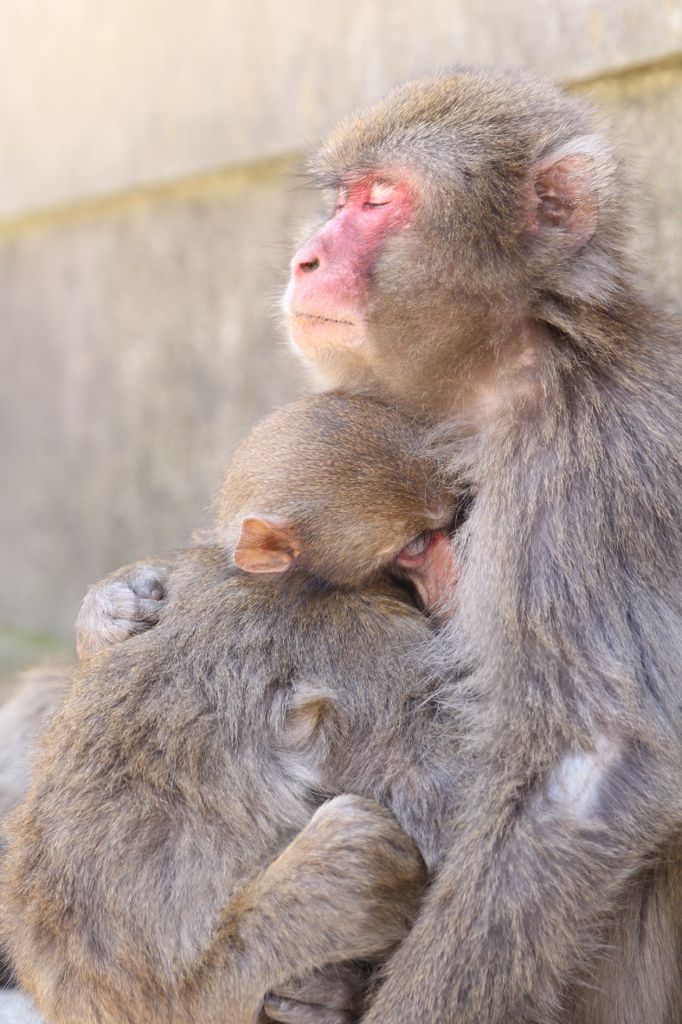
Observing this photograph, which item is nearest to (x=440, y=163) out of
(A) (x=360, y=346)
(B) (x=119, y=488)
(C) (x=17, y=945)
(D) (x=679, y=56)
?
(A) (x=360, y=346)

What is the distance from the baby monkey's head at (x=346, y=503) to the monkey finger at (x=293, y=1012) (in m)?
1.03

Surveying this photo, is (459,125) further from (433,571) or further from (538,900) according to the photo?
(538,900)

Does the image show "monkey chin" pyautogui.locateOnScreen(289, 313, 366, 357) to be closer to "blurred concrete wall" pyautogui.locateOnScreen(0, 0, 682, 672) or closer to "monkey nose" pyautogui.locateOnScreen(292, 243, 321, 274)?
"monkey nose" pyautogui.locateOnScreen(292, 243, 321, 274)

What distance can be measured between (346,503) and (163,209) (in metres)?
3.94

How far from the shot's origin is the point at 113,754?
330cm

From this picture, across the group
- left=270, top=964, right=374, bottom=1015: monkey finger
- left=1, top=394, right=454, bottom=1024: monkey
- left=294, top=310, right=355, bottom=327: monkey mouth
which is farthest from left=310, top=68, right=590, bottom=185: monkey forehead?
left=270, top=964, right=374, bottom=1015: monkey finger

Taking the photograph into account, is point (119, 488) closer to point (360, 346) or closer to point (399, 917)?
point (360, 346)

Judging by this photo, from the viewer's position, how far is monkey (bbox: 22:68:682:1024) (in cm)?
300

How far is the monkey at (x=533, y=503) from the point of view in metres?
3.00

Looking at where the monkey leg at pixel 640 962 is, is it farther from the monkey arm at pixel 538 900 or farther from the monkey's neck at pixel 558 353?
the monkey's neck at pixel 558 353

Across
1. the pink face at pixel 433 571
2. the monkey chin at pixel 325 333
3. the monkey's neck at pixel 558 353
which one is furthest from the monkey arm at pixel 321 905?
the monkey chin at pixel 325 333

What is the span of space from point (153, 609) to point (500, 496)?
42.9 inches

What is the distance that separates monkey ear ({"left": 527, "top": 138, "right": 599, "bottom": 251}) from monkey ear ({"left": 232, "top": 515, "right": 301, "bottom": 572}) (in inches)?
40.1

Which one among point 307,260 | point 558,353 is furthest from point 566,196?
point 307,260
